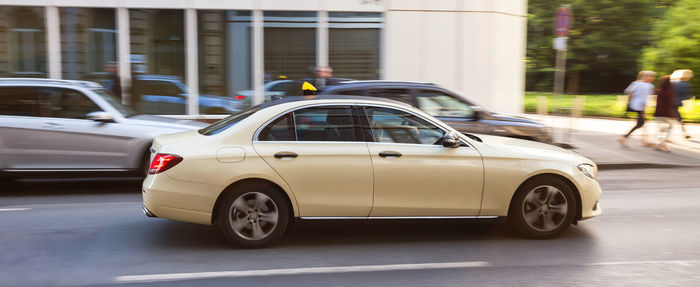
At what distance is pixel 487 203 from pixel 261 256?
2.14 meters

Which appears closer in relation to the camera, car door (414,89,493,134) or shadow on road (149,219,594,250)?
shadow on road (149,219,594,250)

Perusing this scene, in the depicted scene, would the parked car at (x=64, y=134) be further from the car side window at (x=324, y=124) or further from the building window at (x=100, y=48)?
the building window at (x=100, y=48)


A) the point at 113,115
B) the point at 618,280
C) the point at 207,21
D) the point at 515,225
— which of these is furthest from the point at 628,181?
the point at 207,21

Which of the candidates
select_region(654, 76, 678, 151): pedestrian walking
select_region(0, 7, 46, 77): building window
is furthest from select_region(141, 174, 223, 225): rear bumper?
select_region(654, 76, 678, 151): pedestrian walking

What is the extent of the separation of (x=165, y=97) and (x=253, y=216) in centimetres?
963

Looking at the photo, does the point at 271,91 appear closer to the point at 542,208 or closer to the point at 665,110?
the point at 665,110

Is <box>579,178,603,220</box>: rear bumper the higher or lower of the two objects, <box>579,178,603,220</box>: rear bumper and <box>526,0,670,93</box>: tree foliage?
the lower

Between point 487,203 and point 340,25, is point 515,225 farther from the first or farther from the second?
point 340,25

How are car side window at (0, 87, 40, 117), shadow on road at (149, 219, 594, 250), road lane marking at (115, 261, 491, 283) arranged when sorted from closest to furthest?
road lane marking at (115, 261, 491, 283)
shadow on road at (149, 219, 594, 250)
car side window at (0, 87, 40, 117)

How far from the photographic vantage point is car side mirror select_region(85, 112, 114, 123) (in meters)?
8.51

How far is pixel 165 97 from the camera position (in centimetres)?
1448

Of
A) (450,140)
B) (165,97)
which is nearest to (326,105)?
(450,140)

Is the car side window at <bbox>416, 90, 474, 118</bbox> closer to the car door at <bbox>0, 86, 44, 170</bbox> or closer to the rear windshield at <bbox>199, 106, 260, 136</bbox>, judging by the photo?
the rear windshield at <bbox>199, 106, 260, 136</bbox>

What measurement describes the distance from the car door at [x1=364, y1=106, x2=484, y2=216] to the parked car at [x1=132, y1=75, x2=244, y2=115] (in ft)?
30.7
